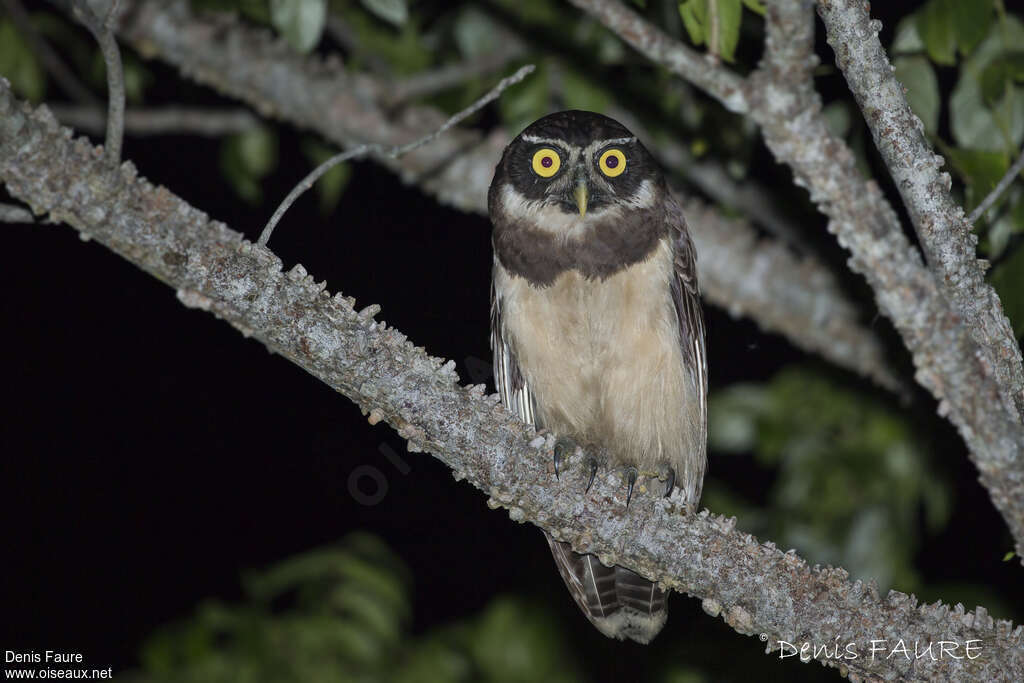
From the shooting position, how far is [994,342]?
2629 millimetres

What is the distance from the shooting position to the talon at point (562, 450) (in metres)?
3.07

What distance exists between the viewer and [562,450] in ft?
11.5

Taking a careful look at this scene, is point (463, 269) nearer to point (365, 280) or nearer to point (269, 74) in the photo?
point (365, 280)

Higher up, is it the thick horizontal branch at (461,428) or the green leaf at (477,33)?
the green leaf at (477,33)

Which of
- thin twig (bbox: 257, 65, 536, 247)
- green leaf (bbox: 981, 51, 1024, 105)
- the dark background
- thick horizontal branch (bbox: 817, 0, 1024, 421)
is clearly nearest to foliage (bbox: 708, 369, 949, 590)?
the dark background

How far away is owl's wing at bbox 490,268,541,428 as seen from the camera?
14.0 feet

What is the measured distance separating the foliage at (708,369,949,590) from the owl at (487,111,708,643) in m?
1.72

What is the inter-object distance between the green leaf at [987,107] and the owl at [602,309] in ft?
3.75

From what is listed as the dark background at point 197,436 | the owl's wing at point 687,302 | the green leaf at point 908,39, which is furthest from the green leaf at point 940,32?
the dark background at point 197,436

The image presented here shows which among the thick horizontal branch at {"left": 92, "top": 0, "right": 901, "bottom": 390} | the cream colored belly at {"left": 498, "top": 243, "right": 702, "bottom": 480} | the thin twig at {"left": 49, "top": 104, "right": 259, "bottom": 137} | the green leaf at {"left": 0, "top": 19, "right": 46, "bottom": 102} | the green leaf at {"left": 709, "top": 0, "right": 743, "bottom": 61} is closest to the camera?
the green leaf at {"left": 709, "top": 0, "right": 743, "bottom": 61}

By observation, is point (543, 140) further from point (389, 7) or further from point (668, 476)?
point (668, 476)

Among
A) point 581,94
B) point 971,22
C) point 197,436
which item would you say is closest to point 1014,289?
point 971,22

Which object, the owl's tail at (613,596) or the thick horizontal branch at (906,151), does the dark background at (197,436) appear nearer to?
the owl's tail at (613,596)

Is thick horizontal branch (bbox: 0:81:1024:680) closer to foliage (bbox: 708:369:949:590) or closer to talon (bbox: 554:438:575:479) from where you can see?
talon (bbox: 554:438:575:479)
